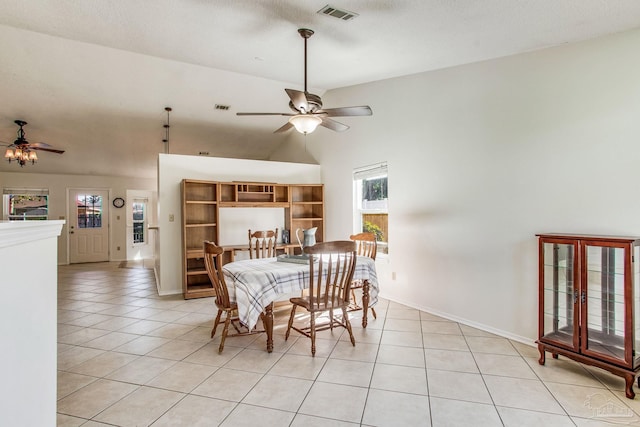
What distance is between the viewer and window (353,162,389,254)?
15.3ft

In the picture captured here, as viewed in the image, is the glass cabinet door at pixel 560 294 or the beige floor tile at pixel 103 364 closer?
the glass cabinet door at pixel 560 294

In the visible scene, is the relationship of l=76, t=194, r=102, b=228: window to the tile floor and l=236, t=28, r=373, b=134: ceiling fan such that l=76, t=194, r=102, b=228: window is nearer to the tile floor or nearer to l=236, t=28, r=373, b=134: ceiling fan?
the tile floor

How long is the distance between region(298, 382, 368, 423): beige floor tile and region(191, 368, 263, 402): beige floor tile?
1.50 ft

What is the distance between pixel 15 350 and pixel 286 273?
6.45 ft

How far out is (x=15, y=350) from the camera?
1128 mm

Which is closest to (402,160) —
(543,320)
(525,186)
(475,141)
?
(475,141)

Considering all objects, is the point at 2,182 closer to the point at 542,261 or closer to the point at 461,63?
the point at 461,63

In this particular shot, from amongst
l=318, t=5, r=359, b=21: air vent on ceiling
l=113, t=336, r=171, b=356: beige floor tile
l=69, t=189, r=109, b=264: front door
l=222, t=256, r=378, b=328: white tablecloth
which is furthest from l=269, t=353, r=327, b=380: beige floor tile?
l=69, t=189, r=109, b=264: front door

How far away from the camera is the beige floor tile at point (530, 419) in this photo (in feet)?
6.16

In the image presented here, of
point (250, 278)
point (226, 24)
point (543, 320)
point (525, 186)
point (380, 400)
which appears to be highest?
point (226, 24)

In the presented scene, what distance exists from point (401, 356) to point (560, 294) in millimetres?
1364

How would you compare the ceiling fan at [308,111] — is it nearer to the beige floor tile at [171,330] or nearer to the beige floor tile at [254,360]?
the beige floor tile at [254,360]

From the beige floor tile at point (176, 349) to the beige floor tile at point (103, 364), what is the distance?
0.64ft

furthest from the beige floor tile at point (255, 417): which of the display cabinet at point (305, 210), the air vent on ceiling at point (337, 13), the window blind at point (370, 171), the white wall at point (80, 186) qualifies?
the white wall at point (80, 186)
